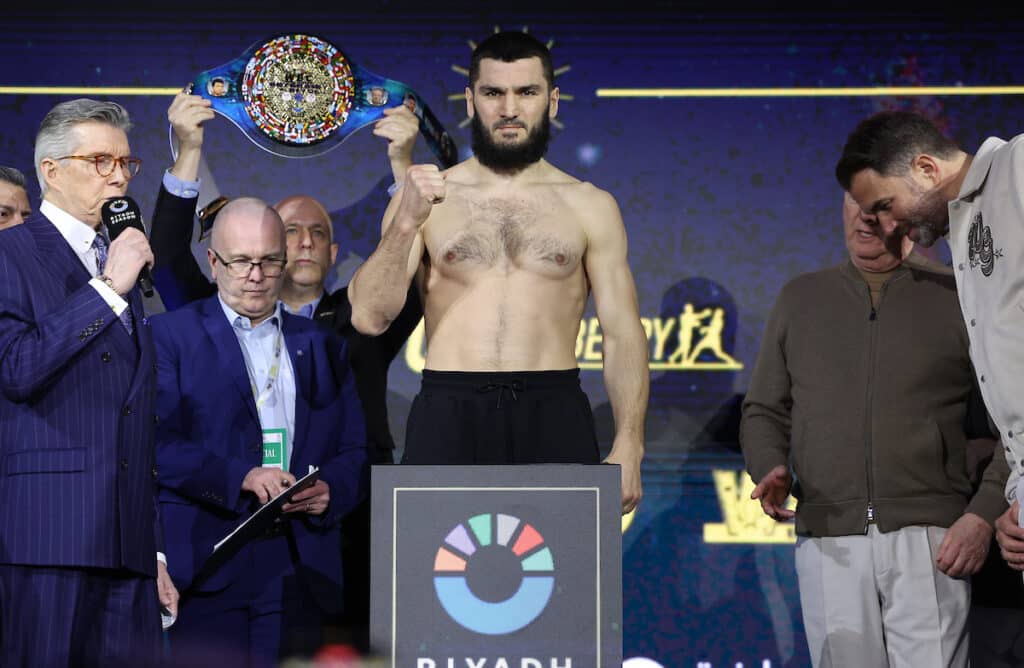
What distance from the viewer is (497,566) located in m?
2.56

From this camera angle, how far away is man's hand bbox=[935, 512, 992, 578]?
3547 mm

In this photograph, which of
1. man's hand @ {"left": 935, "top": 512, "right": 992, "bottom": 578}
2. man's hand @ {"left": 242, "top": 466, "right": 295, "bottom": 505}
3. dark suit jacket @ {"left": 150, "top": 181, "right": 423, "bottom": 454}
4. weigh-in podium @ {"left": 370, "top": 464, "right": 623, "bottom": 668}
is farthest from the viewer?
dark suit jacket @ {"left": 150, "top": 181, "right": 423, "bottom": 454}

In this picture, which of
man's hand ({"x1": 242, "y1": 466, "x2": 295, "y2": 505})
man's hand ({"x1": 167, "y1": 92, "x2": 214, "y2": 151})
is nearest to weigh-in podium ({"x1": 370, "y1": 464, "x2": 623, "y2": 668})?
man's hand ({"x1": 242, "y1": 466, "x2": 295, "y2": 505})

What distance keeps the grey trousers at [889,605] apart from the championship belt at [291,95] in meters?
2.08

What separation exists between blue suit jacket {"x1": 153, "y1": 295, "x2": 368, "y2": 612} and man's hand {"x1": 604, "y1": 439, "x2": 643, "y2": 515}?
32.5 inches

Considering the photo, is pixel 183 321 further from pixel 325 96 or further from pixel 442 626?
pixel 442 626

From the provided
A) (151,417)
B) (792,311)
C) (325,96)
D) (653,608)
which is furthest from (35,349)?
(653,608)

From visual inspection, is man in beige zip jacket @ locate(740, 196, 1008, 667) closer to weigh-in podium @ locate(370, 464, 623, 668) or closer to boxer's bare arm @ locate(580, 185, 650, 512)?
boxer's bare arm @ locate(580, 185, 650, 512)

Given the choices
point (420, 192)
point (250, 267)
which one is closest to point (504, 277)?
point (420, 192)

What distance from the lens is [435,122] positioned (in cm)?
457

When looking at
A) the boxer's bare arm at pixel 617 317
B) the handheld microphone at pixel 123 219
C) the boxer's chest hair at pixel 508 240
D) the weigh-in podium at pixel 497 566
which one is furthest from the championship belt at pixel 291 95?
the weigh-in podium at pixel 497 566

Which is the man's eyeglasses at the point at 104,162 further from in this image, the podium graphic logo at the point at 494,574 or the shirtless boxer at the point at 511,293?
the podium graphic logo at the point at 494,574

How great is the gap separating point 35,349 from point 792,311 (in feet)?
7.11

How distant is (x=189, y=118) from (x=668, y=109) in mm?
1668
